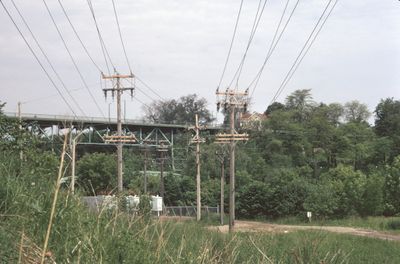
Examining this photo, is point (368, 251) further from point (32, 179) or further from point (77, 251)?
point (77, 251)

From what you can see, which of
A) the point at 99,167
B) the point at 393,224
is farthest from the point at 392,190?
the point at 99,167

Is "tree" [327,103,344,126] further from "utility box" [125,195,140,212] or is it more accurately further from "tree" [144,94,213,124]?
"utility box" [125,195,140,212]

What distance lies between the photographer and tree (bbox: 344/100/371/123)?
130 m

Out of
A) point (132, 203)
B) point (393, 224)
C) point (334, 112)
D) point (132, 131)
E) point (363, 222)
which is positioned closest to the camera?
point (132, 203)

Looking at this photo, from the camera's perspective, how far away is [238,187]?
74688 mm

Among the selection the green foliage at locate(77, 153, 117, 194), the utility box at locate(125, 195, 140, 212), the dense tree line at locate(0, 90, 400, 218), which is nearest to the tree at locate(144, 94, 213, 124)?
the dense tree line at locate(0, 90, 400, 218)

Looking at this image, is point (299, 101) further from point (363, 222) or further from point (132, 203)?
point (132, 203)

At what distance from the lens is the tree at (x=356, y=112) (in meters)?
130

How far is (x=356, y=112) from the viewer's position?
131m

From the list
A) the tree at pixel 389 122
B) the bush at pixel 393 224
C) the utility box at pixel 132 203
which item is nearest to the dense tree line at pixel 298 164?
the tree at pixel 389 122

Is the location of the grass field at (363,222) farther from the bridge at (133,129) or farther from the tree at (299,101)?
the tree at (299,101)

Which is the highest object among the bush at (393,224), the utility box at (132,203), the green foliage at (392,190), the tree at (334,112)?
the tree at (334,112)

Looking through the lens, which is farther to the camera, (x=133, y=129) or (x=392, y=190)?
(x=133, y=129)

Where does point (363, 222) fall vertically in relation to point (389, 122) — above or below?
below
